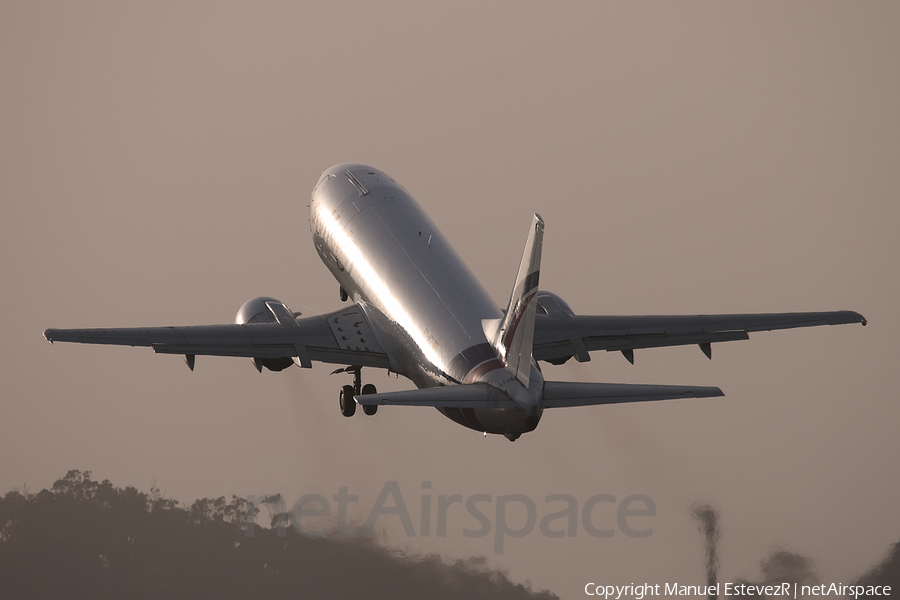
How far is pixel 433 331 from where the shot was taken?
41.5 meters

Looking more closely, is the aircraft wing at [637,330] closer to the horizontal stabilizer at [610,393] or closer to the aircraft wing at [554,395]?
the aircraft wing at [554,395]

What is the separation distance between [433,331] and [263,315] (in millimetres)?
7823

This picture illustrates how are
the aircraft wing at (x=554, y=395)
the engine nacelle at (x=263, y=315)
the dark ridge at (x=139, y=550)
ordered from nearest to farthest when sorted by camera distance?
the aircraft wing at (x=554, y=395) < the engine nacelle at (x=263, y=315) < the dark ridge at (x=139, y=550)

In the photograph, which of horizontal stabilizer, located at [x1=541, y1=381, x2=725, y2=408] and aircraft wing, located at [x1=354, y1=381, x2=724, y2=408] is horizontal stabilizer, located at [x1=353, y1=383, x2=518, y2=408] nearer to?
aircraft wing, located at [x1=354, y1=381, x2=724, y2=408]

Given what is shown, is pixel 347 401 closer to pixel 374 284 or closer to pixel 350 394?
pixel 350 394

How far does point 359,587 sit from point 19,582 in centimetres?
3361

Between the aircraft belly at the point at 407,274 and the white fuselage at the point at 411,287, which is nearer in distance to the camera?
the white fuselage at the point at 411,287

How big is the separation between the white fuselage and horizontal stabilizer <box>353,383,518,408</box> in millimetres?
294

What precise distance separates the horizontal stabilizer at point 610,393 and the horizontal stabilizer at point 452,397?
124 cm

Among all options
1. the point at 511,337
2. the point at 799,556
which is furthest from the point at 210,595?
the point at 511,337

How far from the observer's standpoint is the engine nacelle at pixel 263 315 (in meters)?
45.2

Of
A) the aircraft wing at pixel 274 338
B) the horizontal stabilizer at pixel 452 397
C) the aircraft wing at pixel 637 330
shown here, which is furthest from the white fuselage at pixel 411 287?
the aircraft wing at pixel 637 330

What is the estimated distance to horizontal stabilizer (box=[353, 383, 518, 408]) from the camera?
33781 mm

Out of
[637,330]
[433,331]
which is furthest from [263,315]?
[637,330]
